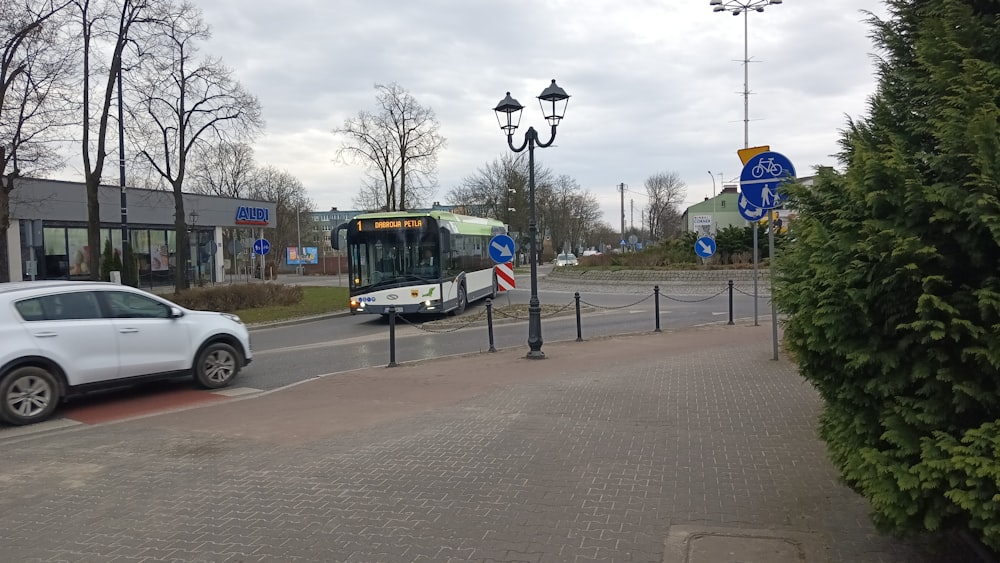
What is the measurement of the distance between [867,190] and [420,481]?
3.78 m

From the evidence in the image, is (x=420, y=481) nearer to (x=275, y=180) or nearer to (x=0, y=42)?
(x=0, y=42)

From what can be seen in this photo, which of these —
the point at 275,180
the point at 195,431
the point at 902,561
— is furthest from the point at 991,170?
the point at 275,180

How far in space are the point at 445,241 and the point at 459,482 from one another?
14.5m

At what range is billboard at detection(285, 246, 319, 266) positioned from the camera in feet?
223

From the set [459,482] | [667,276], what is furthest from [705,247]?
[459,482]

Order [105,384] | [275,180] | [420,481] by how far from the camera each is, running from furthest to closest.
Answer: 1. [275,180]
2. [105,384]
3. [420,481]

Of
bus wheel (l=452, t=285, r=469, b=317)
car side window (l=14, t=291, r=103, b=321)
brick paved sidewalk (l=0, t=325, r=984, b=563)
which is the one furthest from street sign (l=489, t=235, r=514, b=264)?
car side window (l=14, t=291, r=103, b=321)

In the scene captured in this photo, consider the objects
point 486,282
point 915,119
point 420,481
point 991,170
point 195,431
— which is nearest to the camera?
point 991,170

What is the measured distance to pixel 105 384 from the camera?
885 centimetres

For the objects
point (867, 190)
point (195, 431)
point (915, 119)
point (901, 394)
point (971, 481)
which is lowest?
point (195, 431)

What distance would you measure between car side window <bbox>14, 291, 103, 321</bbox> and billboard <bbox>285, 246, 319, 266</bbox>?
60599 millimetres

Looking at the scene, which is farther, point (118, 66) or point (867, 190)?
point (118, 66)

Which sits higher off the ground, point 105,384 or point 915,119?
point 915,119

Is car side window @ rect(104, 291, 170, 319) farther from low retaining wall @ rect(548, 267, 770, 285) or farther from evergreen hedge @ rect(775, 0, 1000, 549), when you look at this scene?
low retaining wall @ rect(548, 267, 770, 285)
